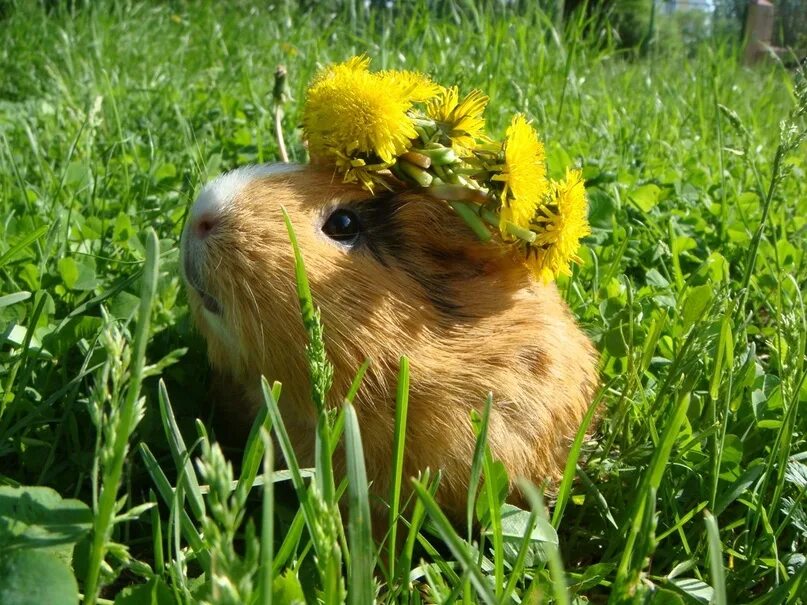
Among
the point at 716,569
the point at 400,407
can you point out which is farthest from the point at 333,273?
the point at 716,569

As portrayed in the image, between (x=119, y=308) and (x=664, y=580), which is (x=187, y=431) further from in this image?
(x=664, y=580)

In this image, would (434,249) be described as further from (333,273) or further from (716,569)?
(716,569)

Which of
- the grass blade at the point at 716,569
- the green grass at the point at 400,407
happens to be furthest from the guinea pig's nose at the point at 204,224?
the grass blade at the point at 716,569

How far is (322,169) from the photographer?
1643 mm

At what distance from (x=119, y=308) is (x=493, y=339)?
96cm

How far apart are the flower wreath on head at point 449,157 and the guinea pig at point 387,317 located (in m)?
0.05

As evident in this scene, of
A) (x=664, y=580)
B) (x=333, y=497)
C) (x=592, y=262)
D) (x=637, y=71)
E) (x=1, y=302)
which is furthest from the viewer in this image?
(x=637, y=71)

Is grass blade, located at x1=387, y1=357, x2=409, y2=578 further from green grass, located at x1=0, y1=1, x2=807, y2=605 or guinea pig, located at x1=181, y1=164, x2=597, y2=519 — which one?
guinea pig, located at x1=181, y1=164, x2=597, y2=519

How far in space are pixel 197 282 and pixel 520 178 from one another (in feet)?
2.14

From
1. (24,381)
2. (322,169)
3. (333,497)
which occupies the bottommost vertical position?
(24,381)

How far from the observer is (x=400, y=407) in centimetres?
121

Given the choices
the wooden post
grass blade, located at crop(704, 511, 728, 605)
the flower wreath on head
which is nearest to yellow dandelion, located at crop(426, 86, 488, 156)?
the flower wreath on head

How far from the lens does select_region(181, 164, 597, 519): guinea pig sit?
1.48m

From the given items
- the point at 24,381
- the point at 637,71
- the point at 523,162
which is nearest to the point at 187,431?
the point at 24,381
